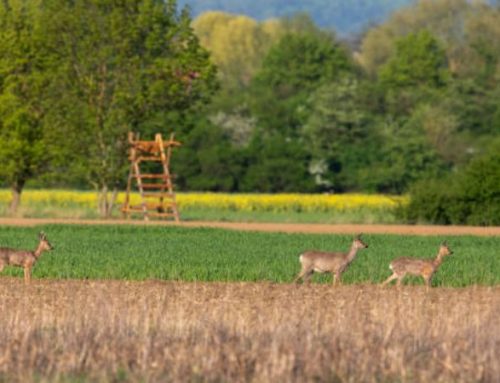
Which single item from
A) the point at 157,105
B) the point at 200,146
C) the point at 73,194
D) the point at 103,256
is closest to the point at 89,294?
the point at 103,256

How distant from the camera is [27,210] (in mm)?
58531

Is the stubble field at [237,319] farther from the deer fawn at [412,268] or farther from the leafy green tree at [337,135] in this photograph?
the leafy green tree at [337,135]

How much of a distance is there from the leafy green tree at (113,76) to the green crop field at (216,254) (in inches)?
432

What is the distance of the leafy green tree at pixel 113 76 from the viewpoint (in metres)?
54.5

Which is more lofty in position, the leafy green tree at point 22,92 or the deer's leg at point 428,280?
the leafy green tree at point 22,92

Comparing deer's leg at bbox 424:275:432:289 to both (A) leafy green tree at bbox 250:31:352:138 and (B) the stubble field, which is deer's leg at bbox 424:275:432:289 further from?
(A) leafy green tree at bbox 250:31:352:138

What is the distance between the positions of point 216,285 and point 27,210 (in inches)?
1345

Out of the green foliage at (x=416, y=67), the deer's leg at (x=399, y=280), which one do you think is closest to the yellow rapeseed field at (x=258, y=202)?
the green foliage at (x=416, y=67)

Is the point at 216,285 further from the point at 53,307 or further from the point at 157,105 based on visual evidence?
the point at 157,105

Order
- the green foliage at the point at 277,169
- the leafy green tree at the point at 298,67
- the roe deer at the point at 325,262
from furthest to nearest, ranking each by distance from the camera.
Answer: the leafy green tree at the point at 298,67 → the green foliage at the point at 277,169 → the roe deer at the point at 325,262

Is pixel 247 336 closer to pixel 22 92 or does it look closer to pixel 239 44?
pixel 22 92

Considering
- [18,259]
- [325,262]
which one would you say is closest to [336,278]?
[325,262]

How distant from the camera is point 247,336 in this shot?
16.8m

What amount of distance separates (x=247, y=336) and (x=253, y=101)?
84249 millimetres
